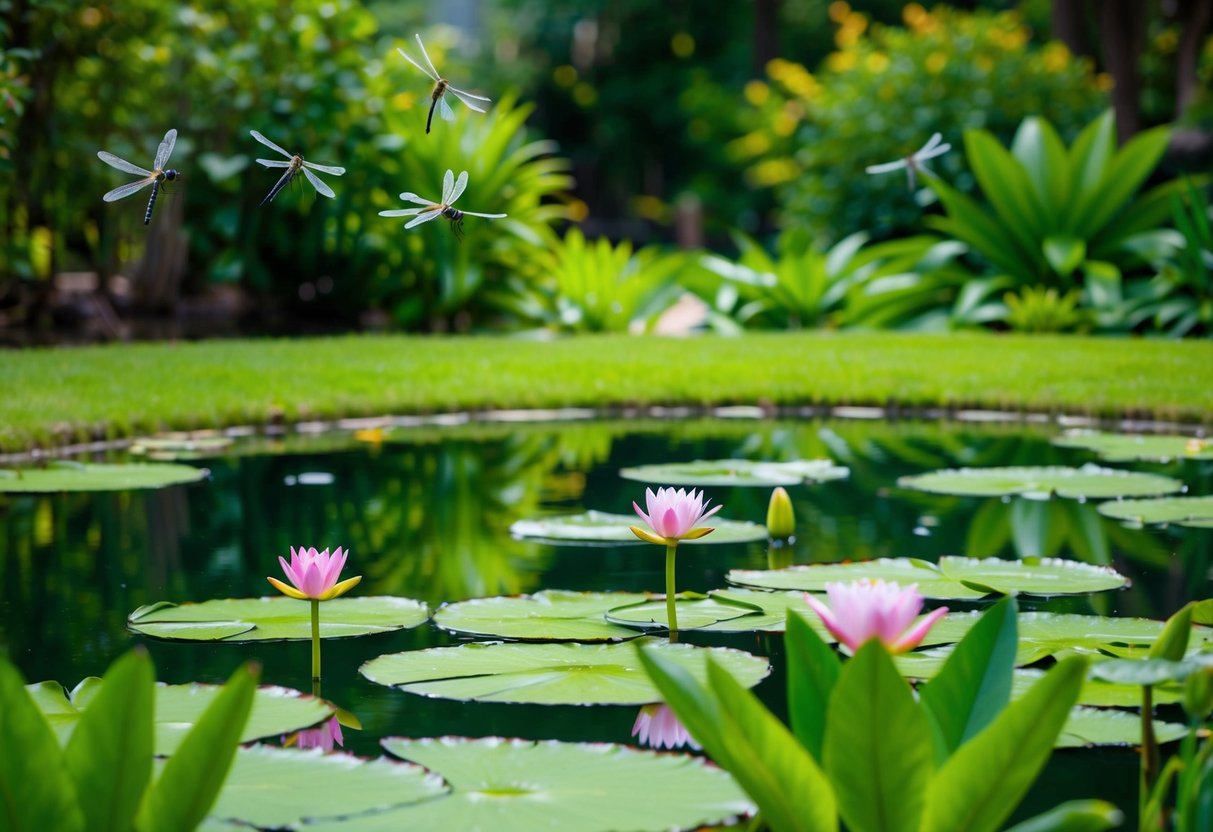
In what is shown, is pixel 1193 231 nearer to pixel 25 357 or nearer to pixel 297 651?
pixel 25 357

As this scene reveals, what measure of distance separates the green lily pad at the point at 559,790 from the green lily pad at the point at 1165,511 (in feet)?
6.03

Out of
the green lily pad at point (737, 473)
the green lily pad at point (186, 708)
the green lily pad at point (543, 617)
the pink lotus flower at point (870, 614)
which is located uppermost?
the green lily pad at point (737, 473)

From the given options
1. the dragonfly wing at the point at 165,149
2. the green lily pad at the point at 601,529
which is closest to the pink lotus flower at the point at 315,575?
the dragonfly wing at the point at 165,149

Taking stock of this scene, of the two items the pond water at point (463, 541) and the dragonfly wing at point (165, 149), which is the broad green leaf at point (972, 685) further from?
the dragonfly wing at point (165, 149)

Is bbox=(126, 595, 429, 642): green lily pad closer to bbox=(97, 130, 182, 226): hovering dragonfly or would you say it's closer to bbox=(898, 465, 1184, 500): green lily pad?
bbox=(97, 130, 182, 226): hovering dragonfly

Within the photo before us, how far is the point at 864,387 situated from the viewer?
5297 mm

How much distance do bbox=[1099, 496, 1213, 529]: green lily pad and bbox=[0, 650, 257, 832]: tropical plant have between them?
234 centimetres

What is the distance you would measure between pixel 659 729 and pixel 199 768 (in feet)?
2.17

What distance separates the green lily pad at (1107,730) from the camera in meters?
1.54

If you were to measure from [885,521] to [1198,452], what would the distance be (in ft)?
4.01

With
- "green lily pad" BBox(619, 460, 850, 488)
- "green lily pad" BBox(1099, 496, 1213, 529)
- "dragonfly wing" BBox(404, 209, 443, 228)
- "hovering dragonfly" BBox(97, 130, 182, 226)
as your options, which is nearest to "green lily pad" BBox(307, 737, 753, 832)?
"dragonfly wing" BBox(404, 209, 443, 228)

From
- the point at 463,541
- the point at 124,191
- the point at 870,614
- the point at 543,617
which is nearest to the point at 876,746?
the point at 870,614

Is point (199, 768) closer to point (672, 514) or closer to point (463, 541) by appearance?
point (672, 514)

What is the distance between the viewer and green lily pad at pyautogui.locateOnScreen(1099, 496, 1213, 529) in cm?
292
